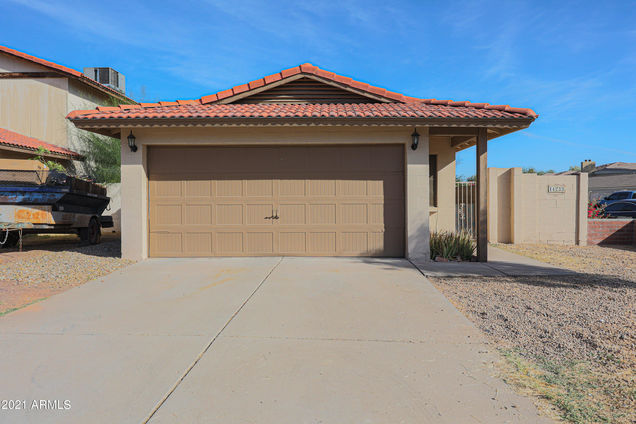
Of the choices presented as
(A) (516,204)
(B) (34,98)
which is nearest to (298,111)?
(A) (516,204)

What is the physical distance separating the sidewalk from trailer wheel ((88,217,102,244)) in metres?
9.00

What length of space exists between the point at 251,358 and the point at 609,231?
504 inches

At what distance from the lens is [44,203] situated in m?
9.48

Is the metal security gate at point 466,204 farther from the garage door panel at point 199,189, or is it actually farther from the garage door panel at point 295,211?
the garage door panel at point 199,189

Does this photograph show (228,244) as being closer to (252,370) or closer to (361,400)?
(252,370)

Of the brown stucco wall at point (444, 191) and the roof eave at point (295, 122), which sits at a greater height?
the roof eave at point (295, 122)

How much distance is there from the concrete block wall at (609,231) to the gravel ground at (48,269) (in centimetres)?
1285

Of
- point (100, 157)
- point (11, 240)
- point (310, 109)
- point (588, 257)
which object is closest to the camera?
point (310, 109)

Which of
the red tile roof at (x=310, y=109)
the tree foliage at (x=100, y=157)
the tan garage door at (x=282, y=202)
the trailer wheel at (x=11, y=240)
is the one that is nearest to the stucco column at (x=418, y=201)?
the tan garage door at (x=282, y=202)

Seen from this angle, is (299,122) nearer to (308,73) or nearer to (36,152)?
(308,73)

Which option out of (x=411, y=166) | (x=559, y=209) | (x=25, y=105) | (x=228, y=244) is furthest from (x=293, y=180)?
(x=25, y=105)

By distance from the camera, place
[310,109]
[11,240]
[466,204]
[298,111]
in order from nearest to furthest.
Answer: [298,111], [310,109], [11,240], [466,204]

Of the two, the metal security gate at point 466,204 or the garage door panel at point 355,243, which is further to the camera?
the metal security gate at point 466,204

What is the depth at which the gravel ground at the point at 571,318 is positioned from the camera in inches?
133
